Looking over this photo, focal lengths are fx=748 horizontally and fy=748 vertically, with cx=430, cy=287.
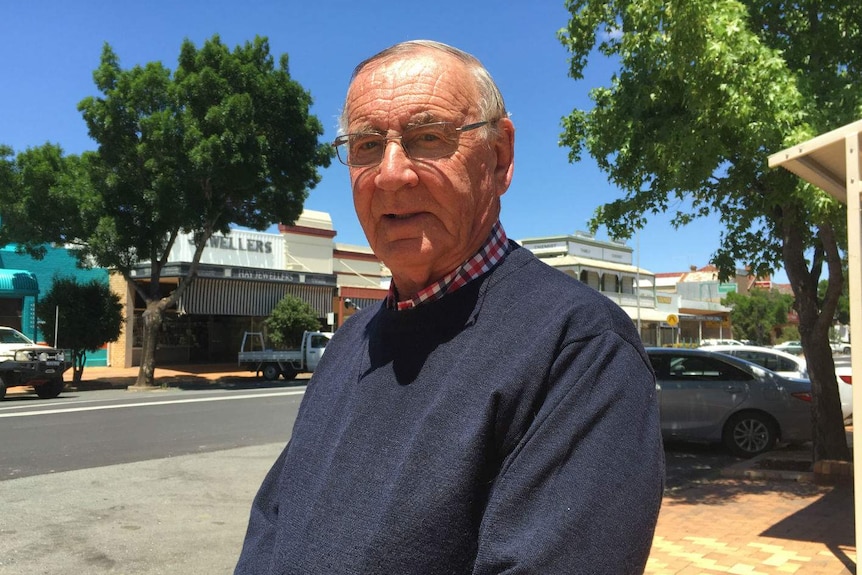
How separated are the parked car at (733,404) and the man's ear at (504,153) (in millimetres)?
9491

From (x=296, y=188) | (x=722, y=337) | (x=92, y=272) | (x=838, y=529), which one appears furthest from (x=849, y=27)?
(x=722, y=337)

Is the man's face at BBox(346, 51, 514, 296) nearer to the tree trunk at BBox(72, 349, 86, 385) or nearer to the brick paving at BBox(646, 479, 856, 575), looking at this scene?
the brick paving at BBox(646, 479, 856, 575)

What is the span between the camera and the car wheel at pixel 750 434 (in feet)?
33.9

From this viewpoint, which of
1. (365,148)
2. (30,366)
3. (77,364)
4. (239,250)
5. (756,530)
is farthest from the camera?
(239,250)

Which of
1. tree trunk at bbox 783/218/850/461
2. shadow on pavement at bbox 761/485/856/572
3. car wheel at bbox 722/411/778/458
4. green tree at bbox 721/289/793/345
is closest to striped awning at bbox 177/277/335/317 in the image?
car wheel at bbox 722/411/778/458

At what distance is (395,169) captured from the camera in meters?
1.50

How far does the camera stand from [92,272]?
3128cm

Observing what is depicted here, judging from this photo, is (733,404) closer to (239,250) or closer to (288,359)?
(288,359)

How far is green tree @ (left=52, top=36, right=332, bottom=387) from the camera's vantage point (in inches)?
830

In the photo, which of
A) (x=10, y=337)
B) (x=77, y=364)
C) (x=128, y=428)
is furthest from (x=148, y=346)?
(x=128, y=428)

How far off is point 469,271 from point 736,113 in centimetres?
574

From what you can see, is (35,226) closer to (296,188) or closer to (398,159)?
(296,188)

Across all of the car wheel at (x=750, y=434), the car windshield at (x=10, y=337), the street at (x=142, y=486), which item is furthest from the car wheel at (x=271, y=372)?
the car wheel at (x=750, y=434)

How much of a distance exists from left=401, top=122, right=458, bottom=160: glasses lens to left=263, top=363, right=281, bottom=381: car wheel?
26.3m
